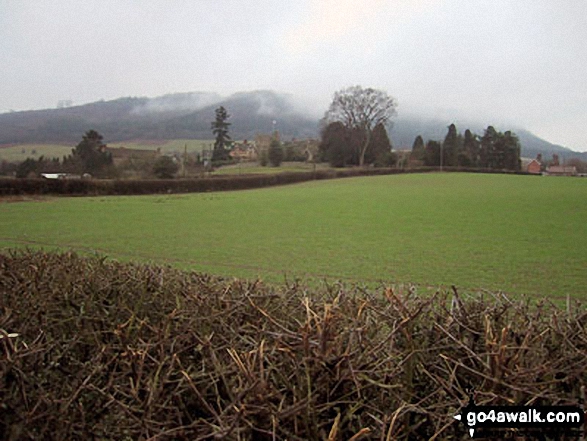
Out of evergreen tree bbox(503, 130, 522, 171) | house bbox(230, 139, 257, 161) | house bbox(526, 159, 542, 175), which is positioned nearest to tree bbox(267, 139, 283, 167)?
house bbox(230, 139, 257, 161)

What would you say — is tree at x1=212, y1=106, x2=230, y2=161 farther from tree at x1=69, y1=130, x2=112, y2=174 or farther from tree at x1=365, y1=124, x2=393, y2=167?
tree at x1=69, y1=130, x2=112, y2=174

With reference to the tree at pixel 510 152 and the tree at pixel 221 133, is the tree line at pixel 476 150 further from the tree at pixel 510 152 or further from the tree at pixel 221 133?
the tree at pixel 221 133

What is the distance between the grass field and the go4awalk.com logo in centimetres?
394

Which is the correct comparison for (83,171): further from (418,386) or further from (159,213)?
(418,386)

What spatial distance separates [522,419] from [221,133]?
3462 inches

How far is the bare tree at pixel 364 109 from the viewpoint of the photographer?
2889 inches

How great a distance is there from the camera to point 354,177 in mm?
61219

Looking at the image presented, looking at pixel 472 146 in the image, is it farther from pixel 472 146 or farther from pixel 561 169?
pixel 561 169

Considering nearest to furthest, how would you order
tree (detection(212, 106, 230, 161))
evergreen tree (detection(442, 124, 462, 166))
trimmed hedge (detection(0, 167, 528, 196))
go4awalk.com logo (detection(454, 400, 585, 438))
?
go4awalk.com logo (detection(454, 400, 585, 438)) < trimmed hedge (detection(0, 167, 528, 196)) < evergreen tree (detection(442, 124, 462, 166)) < tree (detection(212, 106, 230, 161))

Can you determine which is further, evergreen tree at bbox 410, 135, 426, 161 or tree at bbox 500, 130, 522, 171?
tree at bbox 500, 130, 522, 171

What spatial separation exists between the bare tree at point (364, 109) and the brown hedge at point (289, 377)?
73.3m

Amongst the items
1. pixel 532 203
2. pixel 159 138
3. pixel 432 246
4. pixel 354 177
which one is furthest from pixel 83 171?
pixel 159 138

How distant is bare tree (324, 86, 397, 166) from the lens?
241 ft

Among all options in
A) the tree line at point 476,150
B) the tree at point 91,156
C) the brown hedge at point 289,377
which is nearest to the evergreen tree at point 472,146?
the tree line at point 476,150
